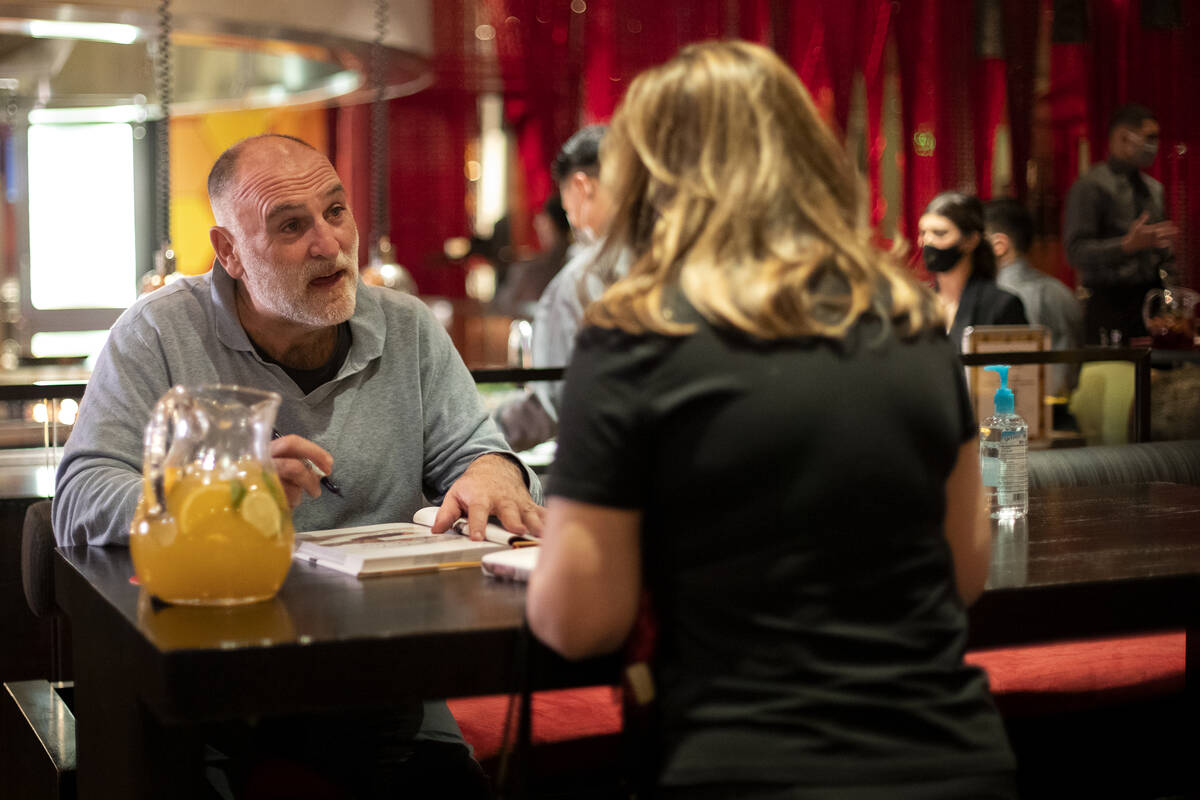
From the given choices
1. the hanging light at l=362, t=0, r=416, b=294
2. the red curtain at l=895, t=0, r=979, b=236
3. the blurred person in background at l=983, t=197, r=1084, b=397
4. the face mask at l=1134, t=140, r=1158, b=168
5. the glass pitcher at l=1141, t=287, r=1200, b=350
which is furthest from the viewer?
the red curtain at l=895, t=0, r=979, b=236

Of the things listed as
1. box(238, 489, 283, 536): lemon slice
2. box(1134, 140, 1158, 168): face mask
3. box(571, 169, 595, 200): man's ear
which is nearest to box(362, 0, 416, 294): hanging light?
box(571, 169, 595, 200): man's ear

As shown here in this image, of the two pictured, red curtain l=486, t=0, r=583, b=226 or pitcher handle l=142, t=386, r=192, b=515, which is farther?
red curtain l=486, t=0, r=583, b=226

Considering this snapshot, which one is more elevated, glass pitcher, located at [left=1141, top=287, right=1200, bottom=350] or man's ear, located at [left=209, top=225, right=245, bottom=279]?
man's ear, located at [left=209, top=225, right=245, bottom=279]

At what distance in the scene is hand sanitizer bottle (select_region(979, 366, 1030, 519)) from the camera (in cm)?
189

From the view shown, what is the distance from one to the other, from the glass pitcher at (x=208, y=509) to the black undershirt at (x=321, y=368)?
640 millimetres

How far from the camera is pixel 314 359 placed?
199 centimetres

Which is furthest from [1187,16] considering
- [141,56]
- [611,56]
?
[141,56]

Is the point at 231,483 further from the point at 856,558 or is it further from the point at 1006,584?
the point at 1006,584

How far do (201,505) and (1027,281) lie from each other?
13.9ft

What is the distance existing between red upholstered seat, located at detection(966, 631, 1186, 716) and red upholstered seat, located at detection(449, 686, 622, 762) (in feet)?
2.07

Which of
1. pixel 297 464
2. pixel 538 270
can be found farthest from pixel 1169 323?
pixel 297 464

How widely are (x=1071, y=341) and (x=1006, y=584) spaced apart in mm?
3864

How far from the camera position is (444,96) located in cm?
737

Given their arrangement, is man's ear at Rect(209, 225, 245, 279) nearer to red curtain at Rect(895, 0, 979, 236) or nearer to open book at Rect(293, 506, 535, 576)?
open book at Rect(293, 506, 535, 576)
